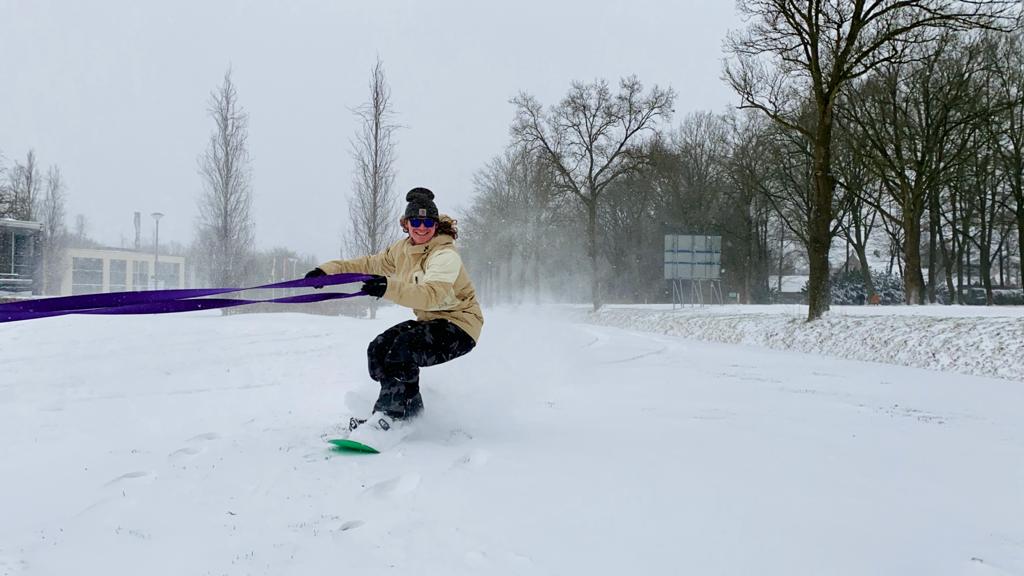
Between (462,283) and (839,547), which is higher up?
(462,283)

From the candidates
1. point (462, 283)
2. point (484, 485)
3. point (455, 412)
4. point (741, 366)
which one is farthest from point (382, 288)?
point (741, 366)

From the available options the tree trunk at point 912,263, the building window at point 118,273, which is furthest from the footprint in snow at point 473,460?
the building window at point 118,273

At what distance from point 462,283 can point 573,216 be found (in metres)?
45.8

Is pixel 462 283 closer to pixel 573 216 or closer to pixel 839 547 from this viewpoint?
pixel 839 547

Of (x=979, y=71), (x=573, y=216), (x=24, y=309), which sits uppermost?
(x=979, y=71)

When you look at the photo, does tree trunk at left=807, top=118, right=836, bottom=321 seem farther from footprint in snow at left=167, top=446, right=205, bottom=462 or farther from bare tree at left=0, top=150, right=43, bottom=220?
bare tree at left=0, top=150, right=43, bottom=220

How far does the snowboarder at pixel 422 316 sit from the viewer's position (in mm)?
4383

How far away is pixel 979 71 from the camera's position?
25.8 m

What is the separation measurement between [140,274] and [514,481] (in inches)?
2839

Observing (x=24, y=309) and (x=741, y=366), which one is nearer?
(x=24, y=309)

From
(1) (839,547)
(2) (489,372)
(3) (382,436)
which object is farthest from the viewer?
(2) (489,372)

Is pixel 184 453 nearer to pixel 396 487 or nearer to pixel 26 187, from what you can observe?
pixel 396 487

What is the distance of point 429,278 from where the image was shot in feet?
14.2

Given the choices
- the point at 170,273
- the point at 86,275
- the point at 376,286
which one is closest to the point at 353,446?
the point at 376,286
